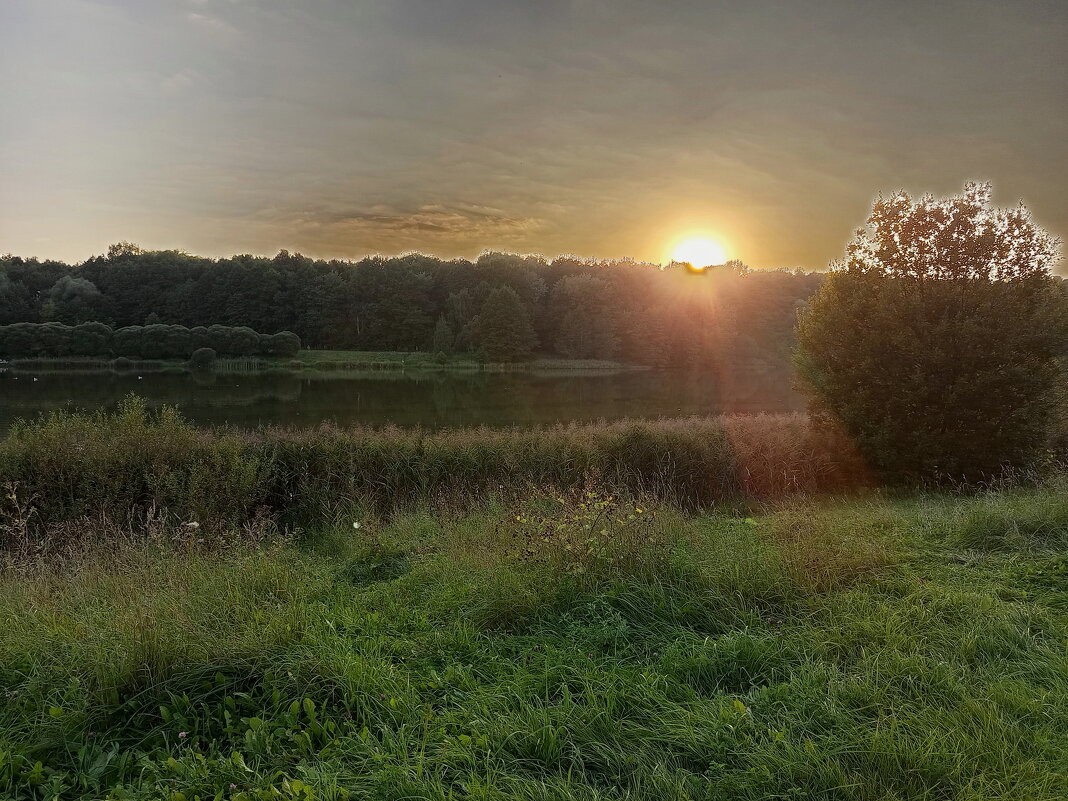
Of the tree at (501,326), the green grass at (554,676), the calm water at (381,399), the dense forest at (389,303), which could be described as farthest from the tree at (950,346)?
the dense forest at (389,303)

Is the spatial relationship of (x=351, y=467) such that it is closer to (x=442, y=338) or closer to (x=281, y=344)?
(x=442, y=338)

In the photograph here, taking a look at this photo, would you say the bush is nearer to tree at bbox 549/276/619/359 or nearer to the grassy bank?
tree at bbox 549/276/619/359

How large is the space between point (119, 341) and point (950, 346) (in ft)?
252

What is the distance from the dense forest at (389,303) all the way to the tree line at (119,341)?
13.6m

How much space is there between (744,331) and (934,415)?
87781 millimetres

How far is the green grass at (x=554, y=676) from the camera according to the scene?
304cm

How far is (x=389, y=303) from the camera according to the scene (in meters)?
86.9

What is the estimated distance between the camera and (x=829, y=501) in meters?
12.7

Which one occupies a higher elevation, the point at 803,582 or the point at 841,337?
the point at 841,337

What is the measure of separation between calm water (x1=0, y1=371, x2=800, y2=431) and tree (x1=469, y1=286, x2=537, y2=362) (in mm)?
20933

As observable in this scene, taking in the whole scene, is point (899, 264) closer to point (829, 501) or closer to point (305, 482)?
point (829, 501)

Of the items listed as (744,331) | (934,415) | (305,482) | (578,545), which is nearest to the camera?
(578,545)

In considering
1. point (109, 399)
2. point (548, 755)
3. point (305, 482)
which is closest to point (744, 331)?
point (109, 399)

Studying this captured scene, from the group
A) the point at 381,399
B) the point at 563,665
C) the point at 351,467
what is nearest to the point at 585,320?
the point at 381,399
